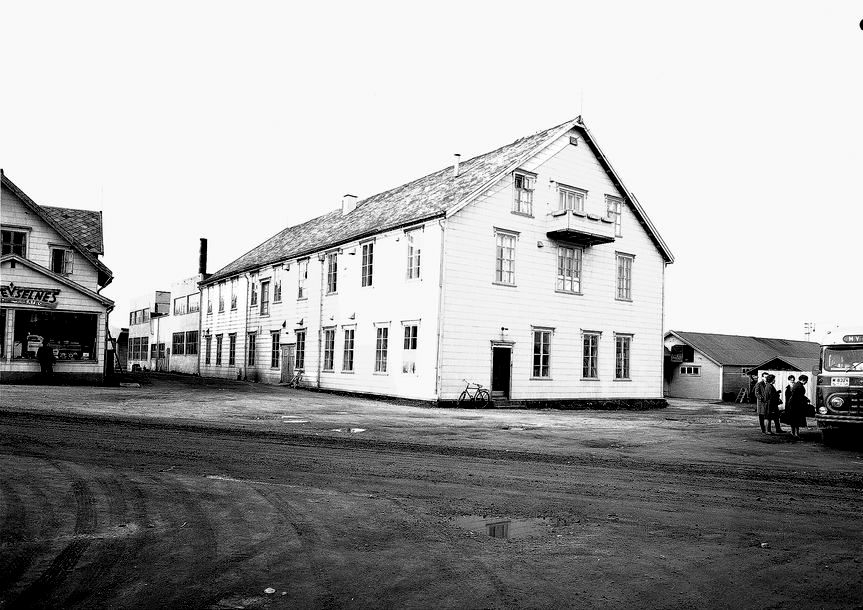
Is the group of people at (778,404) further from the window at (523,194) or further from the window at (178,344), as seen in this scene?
the window at (178,344)

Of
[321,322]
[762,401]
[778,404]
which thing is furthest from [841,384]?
[321,322]

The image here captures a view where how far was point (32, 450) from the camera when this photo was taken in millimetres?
12375

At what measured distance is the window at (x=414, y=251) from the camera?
A: 1100 inches

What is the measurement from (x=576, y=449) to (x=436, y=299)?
1214 centimetres

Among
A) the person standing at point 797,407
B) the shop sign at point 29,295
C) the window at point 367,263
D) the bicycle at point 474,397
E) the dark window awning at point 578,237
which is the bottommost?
the bicycle at point 474,397

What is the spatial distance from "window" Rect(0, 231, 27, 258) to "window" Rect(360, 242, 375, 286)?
13539mm

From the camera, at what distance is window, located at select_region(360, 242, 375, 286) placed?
30.7 metres

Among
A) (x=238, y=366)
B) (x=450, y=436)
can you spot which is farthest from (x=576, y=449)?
(x=238, y=366)

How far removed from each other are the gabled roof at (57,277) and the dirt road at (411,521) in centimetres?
1469

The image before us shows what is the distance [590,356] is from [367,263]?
32.9 ft

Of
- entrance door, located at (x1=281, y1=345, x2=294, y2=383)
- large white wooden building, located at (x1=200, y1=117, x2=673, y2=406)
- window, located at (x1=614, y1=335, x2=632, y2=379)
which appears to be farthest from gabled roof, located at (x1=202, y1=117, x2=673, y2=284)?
window, located at (x1=614, y1=335, x2=632, y2=379)

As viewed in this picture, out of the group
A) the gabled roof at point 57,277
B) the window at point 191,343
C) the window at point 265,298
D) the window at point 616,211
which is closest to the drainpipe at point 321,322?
the window at point 265,298

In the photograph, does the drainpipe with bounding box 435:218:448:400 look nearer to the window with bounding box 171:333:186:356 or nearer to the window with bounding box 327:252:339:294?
the window with bounding box 327:252:339:294

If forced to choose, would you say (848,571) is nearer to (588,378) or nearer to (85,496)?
(85,496)
